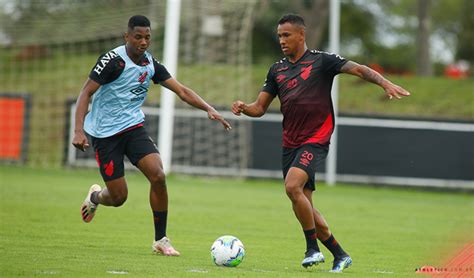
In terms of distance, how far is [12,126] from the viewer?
26.2 meters

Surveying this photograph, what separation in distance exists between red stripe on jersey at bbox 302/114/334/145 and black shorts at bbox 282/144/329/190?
0.17 ft

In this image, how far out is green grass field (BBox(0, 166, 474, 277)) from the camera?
378 inches

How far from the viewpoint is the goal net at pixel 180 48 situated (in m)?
24.6

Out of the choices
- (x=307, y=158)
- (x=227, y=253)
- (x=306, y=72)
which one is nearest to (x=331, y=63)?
(x=306, y=72)

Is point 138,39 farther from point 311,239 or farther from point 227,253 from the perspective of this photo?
point 311,239

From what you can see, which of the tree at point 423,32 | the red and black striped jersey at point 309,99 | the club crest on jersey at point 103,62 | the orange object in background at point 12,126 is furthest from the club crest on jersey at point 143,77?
the tree at point 423,32

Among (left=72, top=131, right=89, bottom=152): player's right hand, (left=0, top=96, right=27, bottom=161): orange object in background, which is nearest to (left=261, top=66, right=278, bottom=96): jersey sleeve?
(left=72, top=131, right=89, bottom=152): player's right hand

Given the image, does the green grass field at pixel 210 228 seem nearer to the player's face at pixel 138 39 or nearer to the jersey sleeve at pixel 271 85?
the jersey sleeve at pixel 271 85

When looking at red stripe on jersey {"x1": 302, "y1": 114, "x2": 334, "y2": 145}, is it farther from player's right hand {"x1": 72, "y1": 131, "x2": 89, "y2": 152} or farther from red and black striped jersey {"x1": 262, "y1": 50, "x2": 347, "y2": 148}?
player's right hand {"x1": 72, "y1": 131, "x2": 89, "y2": 152}

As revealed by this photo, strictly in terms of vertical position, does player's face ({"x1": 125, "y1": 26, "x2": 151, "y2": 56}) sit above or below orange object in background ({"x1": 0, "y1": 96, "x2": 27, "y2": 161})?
above

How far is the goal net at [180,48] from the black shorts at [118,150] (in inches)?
538

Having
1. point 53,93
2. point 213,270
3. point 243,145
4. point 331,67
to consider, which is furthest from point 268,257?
point 53,93

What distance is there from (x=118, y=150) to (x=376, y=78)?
119 inches

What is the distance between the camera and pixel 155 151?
35.2 ft
